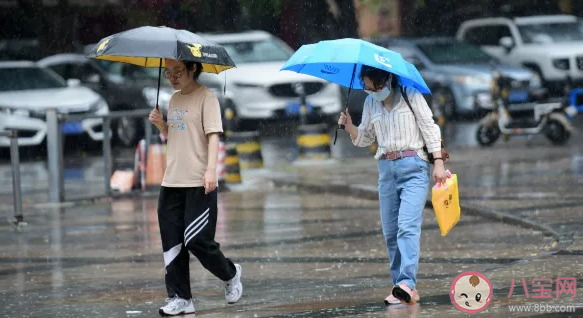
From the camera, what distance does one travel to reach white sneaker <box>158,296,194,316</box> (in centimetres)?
812

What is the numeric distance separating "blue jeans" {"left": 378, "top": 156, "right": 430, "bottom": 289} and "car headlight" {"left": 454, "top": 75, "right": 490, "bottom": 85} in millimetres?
17810

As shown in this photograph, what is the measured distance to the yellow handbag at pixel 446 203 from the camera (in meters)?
8.05

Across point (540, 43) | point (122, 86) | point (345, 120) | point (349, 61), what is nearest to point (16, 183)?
point (345, 120)

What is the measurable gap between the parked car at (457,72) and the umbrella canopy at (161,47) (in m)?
A: 16.6

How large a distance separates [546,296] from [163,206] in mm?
2420

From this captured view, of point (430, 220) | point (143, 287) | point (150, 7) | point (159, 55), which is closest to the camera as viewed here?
point (159, 55)

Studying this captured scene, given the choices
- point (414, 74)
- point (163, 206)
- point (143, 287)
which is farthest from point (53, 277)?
point (414, 74)

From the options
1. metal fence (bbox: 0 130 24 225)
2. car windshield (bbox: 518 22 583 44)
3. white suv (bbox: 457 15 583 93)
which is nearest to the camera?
metal fence (bbox: 0 130 24 225)

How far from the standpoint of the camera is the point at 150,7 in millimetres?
34312

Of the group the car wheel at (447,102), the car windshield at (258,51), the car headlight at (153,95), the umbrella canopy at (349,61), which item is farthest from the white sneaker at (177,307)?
the car windshield at (258,51)

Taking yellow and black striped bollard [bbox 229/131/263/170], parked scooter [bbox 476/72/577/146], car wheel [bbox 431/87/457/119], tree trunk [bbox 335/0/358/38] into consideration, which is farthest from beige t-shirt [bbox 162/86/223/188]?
tree trunk [bbox 335/0/358/38]

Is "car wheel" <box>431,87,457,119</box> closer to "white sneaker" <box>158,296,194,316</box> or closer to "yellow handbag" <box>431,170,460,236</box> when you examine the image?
"yellow handbag" <box>431,170,460,236</box>

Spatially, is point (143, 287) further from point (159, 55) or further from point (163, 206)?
point (159, 55)

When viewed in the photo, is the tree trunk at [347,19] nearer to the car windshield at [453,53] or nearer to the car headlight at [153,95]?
the car windshield at [453,53]
